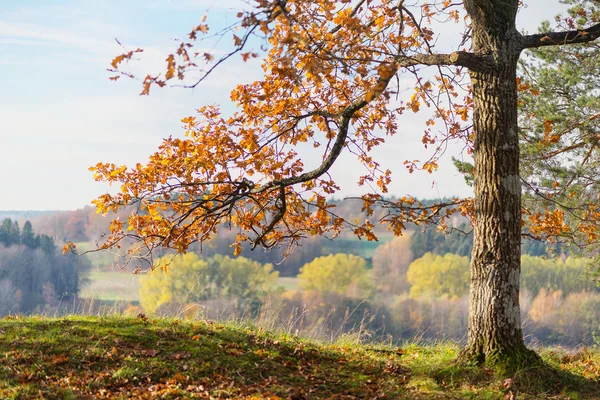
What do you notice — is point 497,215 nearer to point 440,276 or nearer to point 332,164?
point 332,164

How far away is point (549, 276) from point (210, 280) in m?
29.9

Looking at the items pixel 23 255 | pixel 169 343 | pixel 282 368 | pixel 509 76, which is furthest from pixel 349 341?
pixel 23 255

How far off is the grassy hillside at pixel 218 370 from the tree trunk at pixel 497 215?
353 millimetres

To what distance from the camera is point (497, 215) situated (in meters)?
6.16

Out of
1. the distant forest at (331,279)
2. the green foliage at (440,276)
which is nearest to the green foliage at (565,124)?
the distant forest at (331,279)

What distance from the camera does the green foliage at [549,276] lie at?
52.1 metres

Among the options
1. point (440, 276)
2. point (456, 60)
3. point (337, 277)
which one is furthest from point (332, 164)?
point (337, 277)

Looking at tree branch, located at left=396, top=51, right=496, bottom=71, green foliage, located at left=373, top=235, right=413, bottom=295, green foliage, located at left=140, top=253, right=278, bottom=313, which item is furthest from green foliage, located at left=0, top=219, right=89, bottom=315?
tree branch, located at left=396, top=51, right=496, bottom=71

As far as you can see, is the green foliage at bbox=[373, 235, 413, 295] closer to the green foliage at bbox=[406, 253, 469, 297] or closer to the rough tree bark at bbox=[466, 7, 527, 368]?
the green foliage at bbox=[406, 253, 469, 297]

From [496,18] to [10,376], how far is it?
597 centimetres

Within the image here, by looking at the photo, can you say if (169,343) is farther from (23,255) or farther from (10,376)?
(23,255)

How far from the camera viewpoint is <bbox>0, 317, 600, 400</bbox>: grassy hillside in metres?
5.52

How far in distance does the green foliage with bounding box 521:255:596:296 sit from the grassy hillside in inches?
1921

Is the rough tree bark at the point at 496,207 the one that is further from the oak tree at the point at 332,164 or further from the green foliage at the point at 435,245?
the green foliage at the point at 435,245
